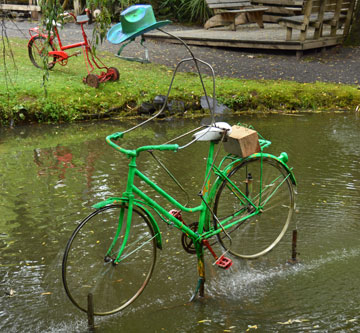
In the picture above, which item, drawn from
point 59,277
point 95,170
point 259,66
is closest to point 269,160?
point 59,277

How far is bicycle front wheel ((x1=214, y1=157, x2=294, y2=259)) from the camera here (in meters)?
4.49

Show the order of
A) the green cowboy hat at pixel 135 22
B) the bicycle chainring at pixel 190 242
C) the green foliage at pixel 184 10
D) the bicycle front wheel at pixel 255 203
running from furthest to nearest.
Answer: the green foliage at pixel 184 10 < the bicycle front wheel at pixel 255 203 < the bicycle chainring at pixel 190 242 < the green cowboy hat at pixel 135 22

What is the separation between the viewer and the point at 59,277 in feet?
14.4

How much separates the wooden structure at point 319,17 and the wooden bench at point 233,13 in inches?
80.4

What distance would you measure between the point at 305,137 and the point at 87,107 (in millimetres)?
3850

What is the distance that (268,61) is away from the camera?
1362cm

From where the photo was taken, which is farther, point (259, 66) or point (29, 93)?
point (259, 66)

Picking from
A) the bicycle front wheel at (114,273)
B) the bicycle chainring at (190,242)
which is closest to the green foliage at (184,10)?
the bicycle chainring at (190,242)

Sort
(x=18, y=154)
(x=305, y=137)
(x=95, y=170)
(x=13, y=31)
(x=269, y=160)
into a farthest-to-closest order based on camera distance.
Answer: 1. (x=13, y=31)
2. (x=305, y=137)
3. (x=18, y=154)
4. (x=95, y=170)
5. (x=269, y=160)

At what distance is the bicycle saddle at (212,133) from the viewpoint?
4.00 meters

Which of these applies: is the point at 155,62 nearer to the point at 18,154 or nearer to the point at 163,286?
the point at 18,154

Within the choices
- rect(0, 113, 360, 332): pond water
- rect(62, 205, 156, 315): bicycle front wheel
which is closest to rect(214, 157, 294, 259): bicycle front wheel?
rect(0, 113, 360, 332): pond water

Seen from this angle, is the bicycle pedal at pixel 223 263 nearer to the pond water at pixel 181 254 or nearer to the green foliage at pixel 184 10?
the pond water at pixel 181 254

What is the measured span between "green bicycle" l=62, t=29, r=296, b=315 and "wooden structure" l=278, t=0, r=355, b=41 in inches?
361
